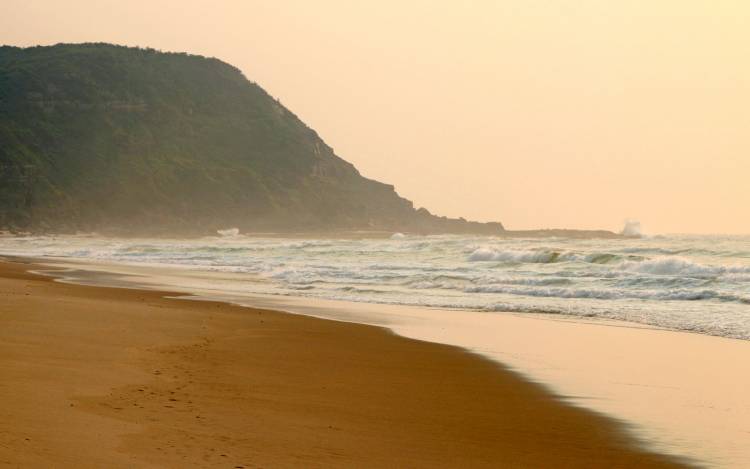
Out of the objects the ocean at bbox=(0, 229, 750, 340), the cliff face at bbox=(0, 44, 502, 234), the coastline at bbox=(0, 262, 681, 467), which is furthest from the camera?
the cliff face at bbox=(0, 44, 502, 234)

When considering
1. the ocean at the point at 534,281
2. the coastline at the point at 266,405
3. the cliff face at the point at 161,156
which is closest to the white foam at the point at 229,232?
the cliff face at the point at 161,156

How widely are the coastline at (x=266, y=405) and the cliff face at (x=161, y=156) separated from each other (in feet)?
275

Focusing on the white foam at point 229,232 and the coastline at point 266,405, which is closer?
the coastline at point 266,405

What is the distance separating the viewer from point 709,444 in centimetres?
705

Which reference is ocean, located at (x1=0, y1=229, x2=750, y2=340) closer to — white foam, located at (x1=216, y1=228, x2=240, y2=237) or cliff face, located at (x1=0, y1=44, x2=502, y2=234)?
white foam, located at (x1=216, y1=228, x2=240, y2=237)

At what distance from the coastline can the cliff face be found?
275 ft

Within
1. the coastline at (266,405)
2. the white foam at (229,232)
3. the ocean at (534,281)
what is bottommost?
the coastline at (266,405)

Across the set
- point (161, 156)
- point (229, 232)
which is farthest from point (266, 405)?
point (161, 156)

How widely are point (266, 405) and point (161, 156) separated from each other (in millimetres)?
110137

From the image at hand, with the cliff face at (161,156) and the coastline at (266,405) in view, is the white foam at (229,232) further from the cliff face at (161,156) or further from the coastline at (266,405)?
the coastline at (266,405)

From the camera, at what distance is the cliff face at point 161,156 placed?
9994 cm

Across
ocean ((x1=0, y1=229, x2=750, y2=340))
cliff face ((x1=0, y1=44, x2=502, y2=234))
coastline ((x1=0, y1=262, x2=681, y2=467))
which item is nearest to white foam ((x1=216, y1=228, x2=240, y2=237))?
cliff face ((x1=0, y1=44, x2=502, y2=234))

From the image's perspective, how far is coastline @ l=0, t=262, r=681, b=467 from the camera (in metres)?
5.91

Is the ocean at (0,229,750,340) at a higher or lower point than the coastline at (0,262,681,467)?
higher
